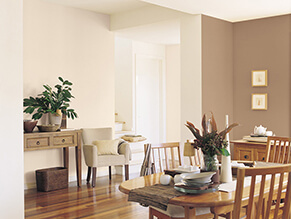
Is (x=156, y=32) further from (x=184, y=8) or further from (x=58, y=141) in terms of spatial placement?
(x=58, y=141)

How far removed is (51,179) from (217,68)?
297cm

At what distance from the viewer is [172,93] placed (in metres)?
8.83

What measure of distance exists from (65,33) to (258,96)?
3170mm

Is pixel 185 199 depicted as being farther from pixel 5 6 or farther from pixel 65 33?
pixel 65 33

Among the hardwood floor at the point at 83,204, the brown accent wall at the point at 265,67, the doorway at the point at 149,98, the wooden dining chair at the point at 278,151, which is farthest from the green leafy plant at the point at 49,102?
the wooden dining chair at the point at 278,151

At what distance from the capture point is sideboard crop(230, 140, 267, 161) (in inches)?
197

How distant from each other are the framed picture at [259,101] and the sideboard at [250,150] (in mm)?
1102

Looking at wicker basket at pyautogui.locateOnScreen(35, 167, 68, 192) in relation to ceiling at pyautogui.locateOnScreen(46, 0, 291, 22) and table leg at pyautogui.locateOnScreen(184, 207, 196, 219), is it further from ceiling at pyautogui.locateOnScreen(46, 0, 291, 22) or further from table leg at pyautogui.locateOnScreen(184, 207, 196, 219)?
table leg at pyautogui.locateOnScreen(184, 207, 196, 219)

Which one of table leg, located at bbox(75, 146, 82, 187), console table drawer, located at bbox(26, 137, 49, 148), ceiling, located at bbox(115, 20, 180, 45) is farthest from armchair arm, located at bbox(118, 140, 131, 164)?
ceiling, located at bbox(115, 20, 180, 45)

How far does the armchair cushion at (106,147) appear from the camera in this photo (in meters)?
5.92

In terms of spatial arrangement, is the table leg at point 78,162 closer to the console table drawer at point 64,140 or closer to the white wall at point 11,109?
the console table drawer at point 64,140

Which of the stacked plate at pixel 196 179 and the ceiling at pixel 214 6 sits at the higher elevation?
the ceiling at pixel 214 6

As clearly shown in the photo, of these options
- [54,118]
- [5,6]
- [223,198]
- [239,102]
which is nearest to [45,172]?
[54,118]

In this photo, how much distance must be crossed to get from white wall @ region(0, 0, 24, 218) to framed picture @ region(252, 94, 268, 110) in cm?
380
